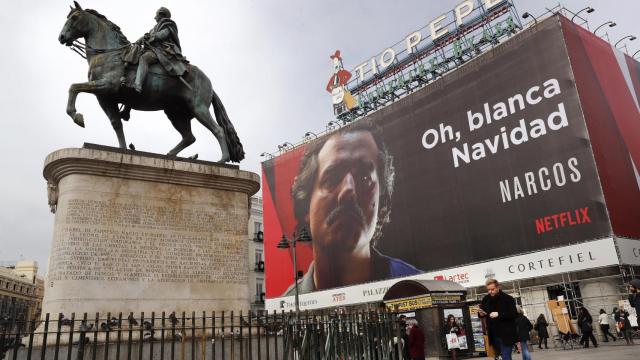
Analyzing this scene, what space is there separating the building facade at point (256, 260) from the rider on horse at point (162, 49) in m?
44.9

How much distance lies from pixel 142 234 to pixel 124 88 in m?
2.60

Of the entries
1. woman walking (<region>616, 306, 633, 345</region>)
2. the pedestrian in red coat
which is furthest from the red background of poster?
Result: the pedestrian in red coat

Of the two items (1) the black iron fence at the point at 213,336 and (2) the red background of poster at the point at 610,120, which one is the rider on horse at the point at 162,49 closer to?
(1) the black iron fence at the point at 213,336

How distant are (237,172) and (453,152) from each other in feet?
84.8

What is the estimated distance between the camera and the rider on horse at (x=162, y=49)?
8755mm

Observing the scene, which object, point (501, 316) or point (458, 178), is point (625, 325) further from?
→ point (458, 178)

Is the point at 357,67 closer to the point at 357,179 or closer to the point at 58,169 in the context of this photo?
the point at 357,179

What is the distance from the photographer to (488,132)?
31250mm

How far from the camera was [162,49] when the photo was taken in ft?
29.8

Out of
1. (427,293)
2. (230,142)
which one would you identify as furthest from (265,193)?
(230,142)

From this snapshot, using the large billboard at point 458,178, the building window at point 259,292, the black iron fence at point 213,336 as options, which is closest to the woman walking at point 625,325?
the large billboard at point 458,178

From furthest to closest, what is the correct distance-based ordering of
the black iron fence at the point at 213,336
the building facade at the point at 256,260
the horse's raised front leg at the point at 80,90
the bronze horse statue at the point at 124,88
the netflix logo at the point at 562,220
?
the building facade at the point at 256,260 < the netflix logo at the point at 562,220 < the bronze horse statue at the point at 124,88 < the horse's raised front leg at the point at 80,90 < the black iron fence at the point at 213,336

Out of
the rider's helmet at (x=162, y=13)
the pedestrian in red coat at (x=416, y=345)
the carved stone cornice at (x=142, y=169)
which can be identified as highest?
the rider's helmet at (x=162, y=13)

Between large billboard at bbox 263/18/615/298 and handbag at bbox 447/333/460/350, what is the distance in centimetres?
1174
